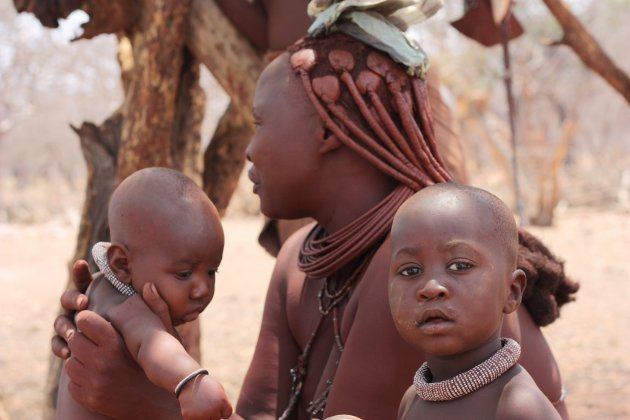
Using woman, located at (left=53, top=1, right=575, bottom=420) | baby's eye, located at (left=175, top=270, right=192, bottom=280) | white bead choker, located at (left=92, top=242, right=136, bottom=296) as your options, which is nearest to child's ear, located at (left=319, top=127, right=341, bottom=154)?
woman, located at (left=53, top=1, right=575, bottom=420)

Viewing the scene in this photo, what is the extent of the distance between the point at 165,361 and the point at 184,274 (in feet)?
1.10

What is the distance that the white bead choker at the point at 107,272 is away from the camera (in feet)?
8.30

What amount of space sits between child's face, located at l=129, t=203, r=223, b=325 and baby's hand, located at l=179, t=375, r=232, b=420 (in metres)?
0.42

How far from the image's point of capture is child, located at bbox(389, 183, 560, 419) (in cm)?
194

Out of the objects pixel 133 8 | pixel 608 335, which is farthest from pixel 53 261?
pixel 133 8

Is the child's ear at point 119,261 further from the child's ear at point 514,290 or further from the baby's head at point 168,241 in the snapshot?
the child's ear at point 514,290

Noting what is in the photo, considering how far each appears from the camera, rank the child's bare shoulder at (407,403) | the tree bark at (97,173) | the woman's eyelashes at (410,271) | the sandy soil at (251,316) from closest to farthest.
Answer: the woman's eyelashes at (410,271)
the child's bare shoulder at (407,403)
the tree bark at (97,173)
the sandy soil at (251,316)

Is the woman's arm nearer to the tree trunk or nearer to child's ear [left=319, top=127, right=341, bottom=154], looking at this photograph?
child's ear [left=319, top=127, right=341, bottom=154]

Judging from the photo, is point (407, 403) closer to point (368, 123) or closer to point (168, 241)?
point (168, 241)

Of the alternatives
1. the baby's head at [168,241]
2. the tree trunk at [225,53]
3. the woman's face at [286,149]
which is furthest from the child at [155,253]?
the tree trunk at [225,53]

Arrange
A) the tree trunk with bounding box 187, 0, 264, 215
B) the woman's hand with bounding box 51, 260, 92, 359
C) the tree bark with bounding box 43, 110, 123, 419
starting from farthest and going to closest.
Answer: the tree bark with bounding box 43, 110, 123, 419, the tree trunk with bounding box 187, 0, 264, 215, the woman's hand with bounding box 51, 260, 92, 359

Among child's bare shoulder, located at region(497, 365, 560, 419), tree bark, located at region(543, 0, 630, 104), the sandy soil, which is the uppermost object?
child's bare shoulder, located at region(497, 365, 560, 419)

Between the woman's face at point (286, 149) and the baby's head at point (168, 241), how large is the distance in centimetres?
24

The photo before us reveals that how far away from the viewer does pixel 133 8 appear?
431 centimetres
